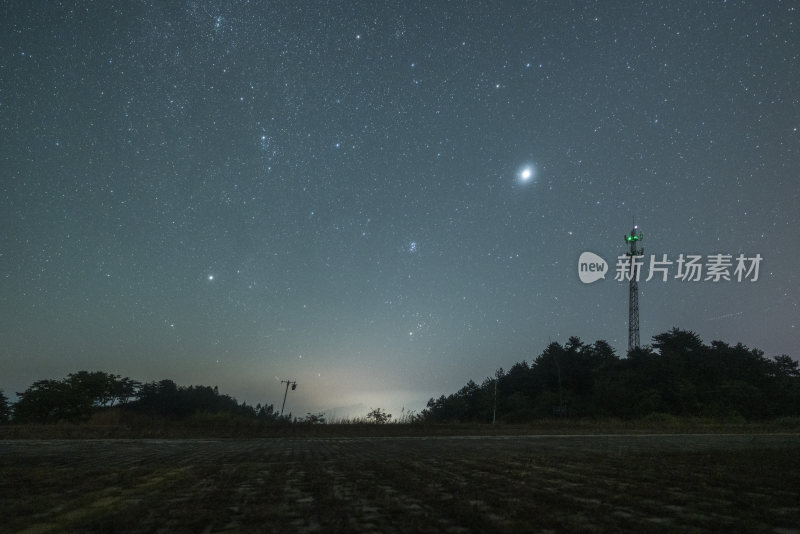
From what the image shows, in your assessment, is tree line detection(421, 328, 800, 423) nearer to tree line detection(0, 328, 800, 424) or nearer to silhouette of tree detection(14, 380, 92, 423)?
tree line detection(0, 328, 800, 424)

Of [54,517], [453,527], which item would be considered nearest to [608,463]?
[453,527]

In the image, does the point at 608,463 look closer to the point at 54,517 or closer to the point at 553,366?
the point at 54,517

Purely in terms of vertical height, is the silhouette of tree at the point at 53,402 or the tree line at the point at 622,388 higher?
the tree line at the point at 622,388

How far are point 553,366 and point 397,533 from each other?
5728cm

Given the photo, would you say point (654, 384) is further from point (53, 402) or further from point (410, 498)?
point (53, 402)

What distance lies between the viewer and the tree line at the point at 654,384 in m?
38.5

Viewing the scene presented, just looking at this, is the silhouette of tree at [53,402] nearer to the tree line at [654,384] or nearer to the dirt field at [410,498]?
the tree line at [654,384]

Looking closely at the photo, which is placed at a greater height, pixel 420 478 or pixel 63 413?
pixel 420 478

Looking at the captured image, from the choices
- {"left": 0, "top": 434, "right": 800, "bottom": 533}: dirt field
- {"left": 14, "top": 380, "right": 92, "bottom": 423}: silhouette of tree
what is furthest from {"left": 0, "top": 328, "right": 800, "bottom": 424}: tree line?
{"left": 0, "top": 434, "right": 800, "bottom": 533}: dirt field

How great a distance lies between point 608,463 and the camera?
550 centimetres

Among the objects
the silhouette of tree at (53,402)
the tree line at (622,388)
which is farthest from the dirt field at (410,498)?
the silhouette of tree at (53,402)

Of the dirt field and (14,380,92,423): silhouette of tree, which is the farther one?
(14,380,92,423): silhouette of tree

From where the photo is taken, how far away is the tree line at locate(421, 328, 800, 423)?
38.5 m

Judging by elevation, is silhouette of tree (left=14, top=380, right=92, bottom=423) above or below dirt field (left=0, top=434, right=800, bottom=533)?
below
